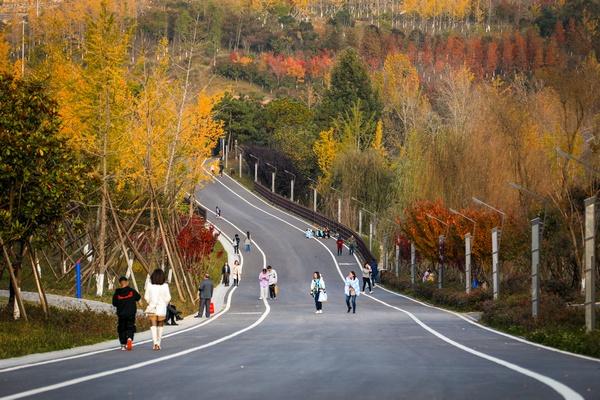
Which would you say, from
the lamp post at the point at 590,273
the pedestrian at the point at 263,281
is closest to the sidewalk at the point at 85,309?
the pedestrian at the point at 263,281

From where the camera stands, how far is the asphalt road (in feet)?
39.7

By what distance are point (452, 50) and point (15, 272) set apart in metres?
172

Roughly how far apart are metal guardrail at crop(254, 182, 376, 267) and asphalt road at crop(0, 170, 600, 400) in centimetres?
4482

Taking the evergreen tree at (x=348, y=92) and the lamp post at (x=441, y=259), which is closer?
the lamp post at (x=441, y=259)

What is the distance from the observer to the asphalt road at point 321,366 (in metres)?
12.1

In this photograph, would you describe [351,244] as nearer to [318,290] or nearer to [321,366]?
[318,290]

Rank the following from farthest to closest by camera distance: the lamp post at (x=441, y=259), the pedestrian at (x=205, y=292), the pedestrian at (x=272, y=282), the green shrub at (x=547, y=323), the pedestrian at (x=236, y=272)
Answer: the pedestrian at (x=236, y=272) < the lamp post at (x=441, y=259) < the pedestrian at (x=272, y=282) < the pedestrian at (x=205, y=292) < the green shrub at (x=547, y=323)

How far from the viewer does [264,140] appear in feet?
469

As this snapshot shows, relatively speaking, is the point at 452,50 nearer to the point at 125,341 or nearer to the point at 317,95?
the point at 317,95

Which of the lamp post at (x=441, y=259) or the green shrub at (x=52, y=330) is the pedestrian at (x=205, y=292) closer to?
the green shrub at (x=52, y=330)

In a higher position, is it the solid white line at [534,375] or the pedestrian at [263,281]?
the pedestrian at [263,281]

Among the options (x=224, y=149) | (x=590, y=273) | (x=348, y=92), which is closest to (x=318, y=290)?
(x=590, y=273)

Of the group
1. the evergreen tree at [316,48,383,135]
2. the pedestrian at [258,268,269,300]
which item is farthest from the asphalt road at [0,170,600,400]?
the evergreen tree at [316,48,383,135]

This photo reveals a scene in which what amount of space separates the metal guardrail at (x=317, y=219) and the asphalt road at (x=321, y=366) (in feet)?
147
